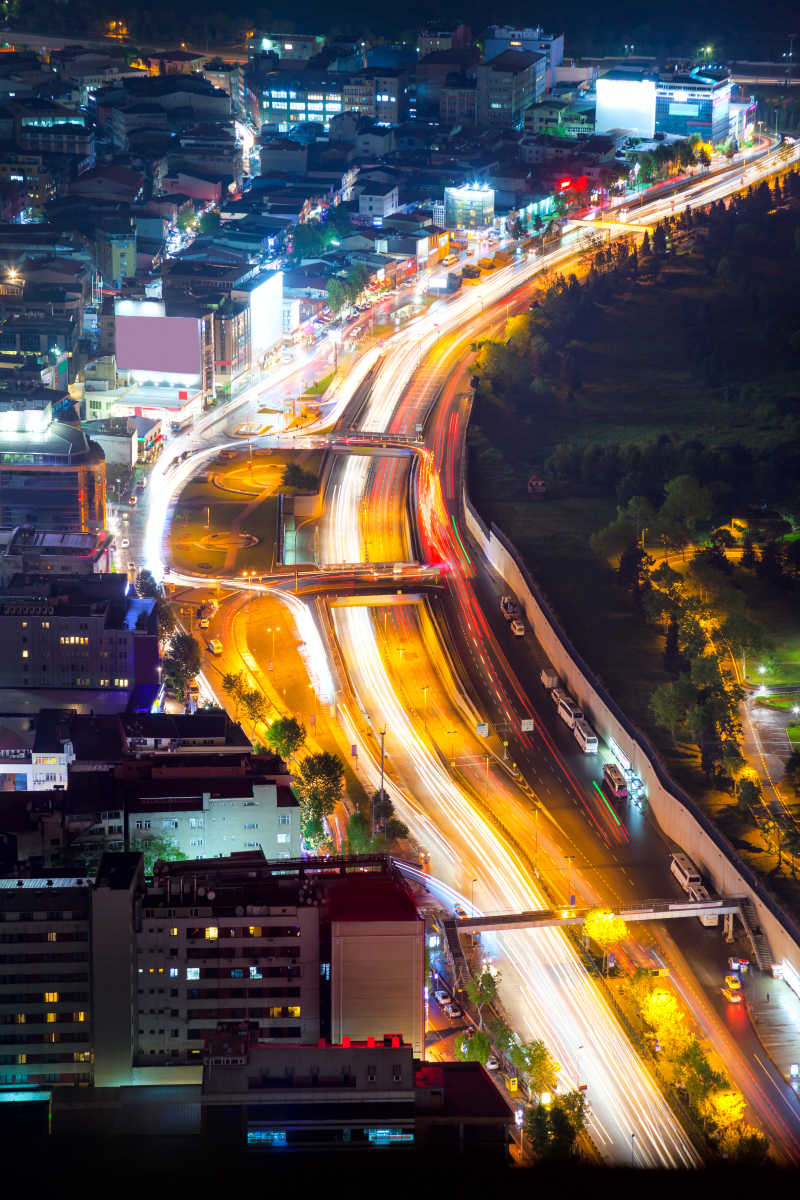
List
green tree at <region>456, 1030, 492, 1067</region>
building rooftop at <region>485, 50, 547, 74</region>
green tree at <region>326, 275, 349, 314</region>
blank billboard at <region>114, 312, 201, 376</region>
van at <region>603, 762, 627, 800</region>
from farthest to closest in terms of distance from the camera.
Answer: building rooftop at <region>485, 50, 547, 74</region> < green tree at <region>326, 275, 349, 314</region> < blank billboard at <region>114, 312, 201, 376</region> < van at <region>603, 762, 627, 800</region> < green tree at <region>456, 1030, 492, 1067</region>

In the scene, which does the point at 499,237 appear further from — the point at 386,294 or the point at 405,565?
the point at 405,565

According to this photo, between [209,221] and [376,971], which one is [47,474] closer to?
[376,971]

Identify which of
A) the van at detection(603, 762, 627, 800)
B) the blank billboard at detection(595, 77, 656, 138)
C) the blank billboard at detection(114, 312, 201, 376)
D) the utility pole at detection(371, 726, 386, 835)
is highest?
the blank billboard at detection(595, 77, 656, 138)

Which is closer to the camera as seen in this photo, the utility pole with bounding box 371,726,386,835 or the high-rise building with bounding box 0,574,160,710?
the utility pole with bounding box 371,726,386,835

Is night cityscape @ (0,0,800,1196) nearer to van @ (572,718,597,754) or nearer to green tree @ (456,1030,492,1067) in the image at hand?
van @ (572,718,597,754)

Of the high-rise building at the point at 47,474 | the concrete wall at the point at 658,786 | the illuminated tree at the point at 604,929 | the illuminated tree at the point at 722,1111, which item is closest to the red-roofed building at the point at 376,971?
the illuminated tree at the point at 722,1111

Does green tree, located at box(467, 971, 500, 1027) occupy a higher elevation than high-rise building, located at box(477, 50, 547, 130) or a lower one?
lower

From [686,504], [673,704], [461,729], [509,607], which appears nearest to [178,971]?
[461,729]

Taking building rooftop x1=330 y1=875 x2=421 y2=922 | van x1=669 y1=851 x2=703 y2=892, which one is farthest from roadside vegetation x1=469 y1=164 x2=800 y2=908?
building rooftop x1=330 y1=875 x2=421 y2=922
